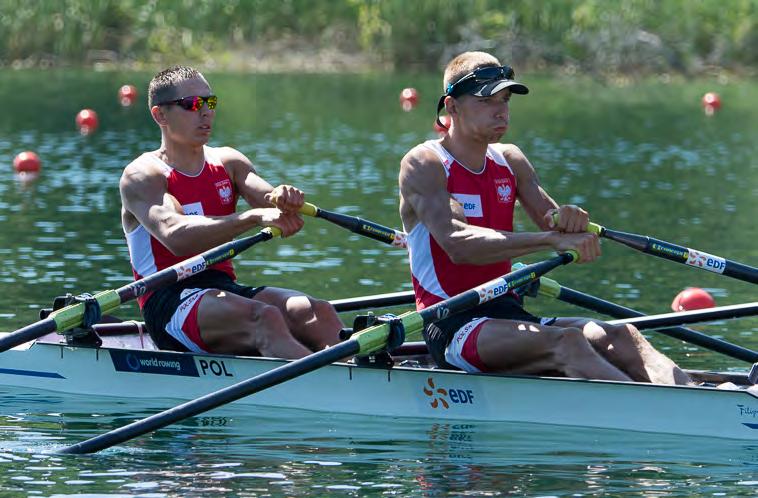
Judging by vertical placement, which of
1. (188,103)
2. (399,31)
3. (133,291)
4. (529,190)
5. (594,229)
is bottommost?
(133,291)

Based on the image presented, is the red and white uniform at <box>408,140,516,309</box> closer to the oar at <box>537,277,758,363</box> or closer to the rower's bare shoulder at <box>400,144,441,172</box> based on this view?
the rower's bare shoulder at <box>400,144,441,172</box>

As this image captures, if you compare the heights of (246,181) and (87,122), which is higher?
(87,122)

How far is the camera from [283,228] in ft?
36.1

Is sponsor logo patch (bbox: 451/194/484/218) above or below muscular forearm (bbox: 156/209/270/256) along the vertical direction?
above

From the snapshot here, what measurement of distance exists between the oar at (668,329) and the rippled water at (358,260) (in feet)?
2.68

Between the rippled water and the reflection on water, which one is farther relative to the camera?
the rippled water

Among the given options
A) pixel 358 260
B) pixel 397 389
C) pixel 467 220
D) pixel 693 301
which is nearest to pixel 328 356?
pixel 397 389

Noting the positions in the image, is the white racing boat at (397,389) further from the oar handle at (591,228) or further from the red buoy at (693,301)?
the red buoy at (693,301)

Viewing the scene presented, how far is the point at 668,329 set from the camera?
11.5 m

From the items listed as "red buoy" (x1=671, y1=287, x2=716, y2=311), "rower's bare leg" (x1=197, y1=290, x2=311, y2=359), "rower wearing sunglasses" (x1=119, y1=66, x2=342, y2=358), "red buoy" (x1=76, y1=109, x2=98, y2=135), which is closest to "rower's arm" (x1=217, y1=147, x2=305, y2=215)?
Result: "rower wearing sunglasses" (x1=119, y1=66, x2=342, y2=358)

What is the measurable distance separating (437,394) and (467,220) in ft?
3.67

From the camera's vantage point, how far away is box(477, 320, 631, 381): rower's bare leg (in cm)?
986

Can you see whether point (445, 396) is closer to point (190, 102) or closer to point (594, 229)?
point (594, 229)

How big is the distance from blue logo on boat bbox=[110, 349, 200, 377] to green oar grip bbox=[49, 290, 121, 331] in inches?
15.9
